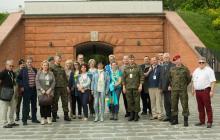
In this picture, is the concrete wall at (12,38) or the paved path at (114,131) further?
the concrete wall at (12,38)

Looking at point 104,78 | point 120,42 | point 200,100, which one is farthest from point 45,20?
point 200,100

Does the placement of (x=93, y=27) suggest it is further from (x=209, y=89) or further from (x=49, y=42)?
(x=209, y=89)

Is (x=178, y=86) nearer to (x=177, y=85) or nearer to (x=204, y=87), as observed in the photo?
(x=177, y=85)

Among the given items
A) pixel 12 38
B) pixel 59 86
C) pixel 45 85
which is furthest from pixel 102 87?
pixel 12 38

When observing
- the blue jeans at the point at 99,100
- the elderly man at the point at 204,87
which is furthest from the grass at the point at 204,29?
the elderly man at the point at 204,87

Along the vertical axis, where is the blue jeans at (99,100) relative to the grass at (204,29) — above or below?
below

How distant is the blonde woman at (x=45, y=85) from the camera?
13180 mm

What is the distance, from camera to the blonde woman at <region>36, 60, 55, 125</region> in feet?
43.2

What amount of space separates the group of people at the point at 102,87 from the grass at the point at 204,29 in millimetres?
14882

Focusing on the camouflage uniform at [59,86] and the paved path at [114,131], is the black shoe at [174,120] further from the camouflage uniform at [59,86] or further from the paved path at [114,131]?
the camouflage uniform at [59,86]

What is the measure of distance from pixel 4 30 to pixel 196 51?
33.6 ft

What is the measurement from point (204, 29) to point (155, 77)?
18.6 meters

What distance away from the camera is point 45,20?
2862 centimetres

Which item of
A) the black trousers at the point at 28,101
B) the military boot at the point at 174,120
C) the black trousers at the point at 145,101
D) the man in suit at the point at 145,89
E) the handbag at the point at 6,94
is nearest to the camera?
the handbag at the point at 6,94
